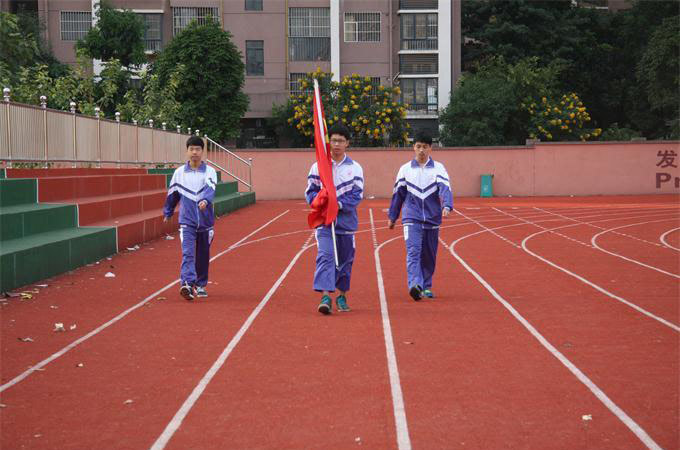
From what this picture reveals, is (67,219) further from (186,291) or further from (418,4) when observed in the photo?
(418,4)

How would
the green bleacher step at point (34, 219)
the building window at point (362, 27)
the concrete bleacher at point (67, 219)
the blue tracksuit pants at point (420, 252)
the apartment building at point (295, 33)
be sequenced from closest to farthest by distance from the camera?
the blue tracksuit pants at point (420, 252)
the concrete bleacher at point (67, 219)
the green bleacher step at point (34, 219)
the apartment building at point (295, 33)
the building window at point (362, 27)

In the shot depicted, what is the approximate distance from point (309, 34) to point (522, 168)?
15.7 meters

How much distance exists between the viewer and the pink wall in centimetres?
3675

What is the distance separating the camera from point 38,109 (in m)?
14.8

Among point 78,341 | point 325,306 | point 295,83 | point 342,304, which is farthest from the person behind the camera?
point 295,83

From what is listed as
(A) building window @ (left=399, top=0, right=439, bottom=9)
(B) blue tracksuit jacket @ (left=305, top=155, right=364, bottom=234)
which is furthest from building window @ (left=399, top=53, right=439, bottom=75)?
(B) blue tracksuit jacket @ (left=305, top=155, right=364, bottom=234)

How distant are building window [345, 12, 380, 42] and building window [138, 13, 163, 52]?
1000 cm

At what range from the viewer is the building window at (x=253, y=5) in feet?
154

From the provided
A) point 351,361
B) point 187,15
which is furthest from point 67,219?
point 187,15

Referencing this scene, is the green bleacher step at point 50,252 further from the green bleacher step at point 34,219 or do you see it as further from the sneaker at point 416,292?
the sneaker at point 416,292

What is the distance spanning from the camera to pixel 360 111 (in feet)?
140

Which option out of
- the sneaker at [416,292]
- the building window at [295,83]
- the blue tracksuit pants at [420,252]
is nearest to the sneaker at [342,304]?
the sneaker at [416,292]

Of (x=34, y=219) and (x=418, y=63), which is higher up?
(x=418, y=63)

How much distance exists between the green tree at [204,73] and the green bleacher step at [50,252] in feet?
88.0
